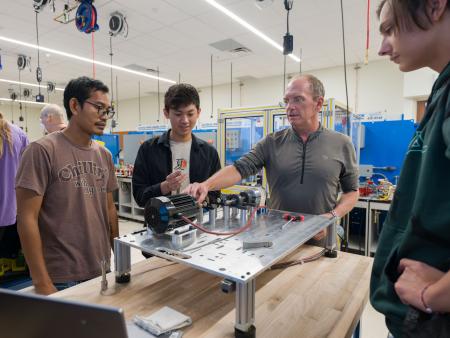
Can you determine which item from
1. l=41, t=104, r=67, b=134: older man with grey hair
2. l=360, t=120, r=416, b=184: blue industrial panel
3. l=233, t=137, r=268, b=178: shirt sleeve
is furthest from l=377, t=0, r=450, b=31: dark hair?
l=360, t=120, r=416, b=184: blue industrial panel

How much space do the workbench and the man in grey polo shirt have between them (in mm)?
415

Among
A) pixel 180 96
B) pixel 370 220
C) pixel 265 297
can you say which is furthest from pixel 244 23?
pixel 265 297

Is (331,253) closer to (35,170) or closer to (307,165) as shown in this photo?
(307,165)

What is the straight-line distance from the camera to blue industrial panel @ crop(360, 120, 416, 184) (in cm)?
345

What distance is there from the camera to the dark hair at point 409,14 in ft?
1.67

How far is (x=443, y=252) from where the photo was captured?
0.47 m

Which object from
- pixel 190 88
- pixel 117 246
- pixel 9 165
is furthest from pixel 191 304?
pixel 9 165

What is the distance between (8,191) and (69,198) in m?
1.07

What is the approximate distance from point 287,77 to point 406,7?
6.81 metres

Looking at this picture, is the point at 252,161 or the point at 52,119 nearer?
the point at 252,161

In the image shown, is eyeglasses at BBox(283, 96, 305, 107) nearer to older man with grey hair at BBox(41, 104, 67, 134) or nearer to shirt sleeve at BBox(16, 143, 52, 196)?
shirt sleeve at BBox(16, 143, 52, 196)

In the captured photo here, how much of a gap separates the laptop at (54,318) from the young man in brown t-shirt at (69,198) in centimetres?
76

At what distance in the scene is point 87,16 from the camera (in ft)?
9.88

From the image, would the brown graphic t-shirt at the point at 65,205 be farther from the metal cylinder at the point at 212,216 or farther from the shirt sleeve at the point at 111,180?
the metal cylinder at the point at 212,216
